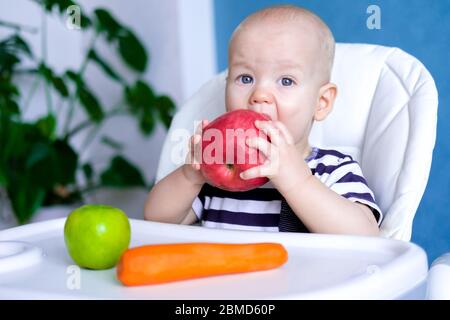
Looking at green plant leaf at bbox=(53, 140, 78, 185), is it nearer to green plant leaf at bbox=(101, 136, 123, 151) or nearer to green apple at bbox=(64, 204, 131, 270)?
green plant leaf at bbox=(101, 136, 123, 151)

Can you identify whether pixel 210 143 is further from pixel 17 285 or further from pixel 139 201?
pixel 139 201

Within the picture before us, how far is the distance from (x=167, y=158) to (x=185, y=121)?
0.31ft

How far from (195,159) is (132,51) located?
1812 millimetres

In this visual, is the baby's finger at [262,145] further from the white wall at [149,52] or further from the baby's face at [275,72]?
the white wall at [149,52]

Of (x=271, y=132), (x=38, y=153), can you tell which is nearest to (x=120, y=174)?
(x=38, y=153)

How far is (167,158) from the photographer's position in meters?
1.45

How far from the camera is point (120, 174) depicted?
285cm

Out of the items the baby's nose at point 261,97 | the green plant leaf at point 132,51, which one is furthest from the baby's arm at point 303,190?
the green plant leaf at point 132,51

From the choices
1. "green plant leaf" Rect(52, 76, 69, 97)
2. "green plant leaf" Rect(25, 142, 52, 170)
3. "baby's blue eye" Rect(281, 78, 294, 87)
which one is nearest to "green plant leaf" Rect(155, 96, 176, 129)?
"green plant leaf" Rect(52, 76, 69, 97)

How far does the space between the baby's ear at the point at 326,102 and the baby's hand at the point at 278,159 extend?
0.88 feet

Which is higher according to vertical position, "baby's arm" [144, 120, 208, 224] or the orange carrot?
the orange carrot

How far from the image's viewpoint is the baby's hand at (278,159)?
3.24 ft

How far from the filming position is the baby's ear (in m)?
1.28

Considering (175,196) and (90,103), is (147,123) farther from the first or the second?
(175,196)
